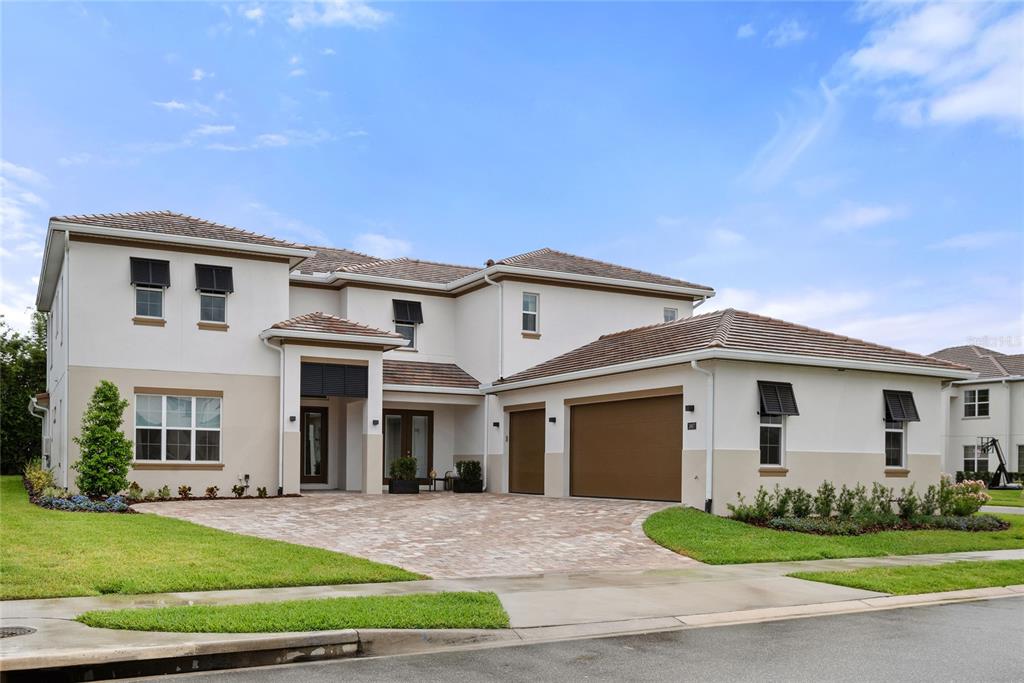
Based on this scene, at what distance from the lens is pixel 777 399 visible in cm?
1984

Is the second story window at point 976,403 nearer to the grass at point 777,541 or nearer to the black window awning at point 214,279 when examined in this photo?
the grass at point 777,541

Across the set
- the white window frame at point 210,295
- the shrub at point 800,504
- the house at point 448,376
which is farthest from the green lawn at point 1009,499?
the white window frame at point 210,295

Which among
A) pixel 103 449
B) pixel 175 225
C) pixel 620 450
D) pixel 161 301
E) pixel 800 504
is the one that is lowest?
pixel 800 504

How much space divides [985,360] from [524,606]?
44419mm

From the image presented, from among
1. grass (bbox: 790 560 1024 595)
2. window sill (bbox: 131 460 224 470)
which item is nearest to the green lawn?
grass (bbox: 790 560 1024 595)

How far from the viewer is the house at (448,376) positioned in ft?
66.6

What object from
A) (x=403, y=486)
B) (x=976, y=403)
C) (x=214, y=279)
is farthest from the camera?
(x=976, y=403)

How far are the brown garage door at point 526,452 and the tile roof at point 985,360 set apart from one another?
25526 mm

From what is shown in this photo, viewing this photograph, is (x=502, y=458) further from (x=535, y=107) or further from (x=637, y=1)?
(x=637, y=1)

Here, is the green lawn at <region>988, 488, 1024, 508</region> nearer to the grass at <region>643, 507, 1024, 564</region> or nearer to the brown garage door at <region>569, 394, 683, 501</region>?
the grass at <region>643, 507, 1024, 564</region>

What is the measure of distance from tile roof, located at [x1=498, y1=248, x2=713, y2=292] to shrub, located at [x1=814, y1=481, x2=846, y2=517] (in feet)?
37.0

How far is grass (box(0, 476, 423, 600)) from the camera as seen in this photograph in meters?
10.8

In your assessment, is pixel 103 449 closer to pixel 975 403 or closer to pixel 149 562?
pixel 149 562

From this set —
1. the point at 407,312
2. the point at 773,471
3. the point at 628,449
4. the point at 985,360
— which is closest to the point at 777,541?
the point at 773,471
